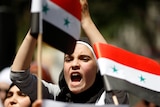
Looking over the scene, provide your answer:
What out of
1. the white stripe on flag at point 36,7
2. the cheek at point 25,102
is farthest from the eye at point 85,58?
the white stripe on flag at point 36,7

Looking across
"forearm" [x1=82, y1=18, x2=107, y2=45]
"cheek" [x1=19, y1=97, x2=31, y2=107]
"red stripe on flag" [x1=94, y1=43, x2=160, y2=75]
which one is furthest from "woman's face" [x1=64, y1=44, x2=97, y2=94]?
"cheek" [x1=19, y1=97, x2=31, y2=107]

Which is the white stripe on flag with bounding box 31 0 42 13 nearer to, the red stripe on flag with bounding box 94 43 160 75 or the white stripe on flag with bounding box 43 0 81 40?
the white stripe on flag with bounding box 43 0 81 40

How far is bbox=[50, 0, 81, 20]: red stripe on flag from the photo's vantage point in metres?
6.38

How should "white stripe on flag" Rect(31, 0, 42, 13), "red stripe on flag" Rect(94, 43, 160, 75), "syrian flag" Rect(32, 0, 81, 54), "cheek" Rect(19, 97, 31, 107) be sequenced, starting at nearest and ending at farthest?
"white stripe on flag" Rect(31, 0, 42, 13) → "syrian flag" Rect(32, 0, 81, 54) → "red stripe on flag" Rect(94, 43, 160, 75) → "cheek" Rect(19, 97, 31, 107)

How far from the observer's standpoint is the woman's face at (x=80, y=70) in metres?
6.70

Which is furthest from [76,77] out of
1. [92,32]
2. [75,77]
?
[92,32]

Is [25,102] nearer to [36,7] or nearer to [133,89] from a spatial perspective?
[133,89]

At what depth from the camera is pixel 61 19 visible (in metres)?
6.32

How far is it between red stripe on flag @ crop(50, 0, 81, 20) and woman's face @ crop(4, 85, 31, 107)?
3.35 feet

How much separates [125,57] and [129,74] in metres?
0.13

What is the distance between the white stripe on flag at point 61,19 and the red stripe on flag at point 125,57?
0.66ft

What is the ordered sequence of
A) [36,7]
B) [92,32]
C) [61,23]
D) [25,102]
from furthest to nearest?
[25,102] < [92,32] < [61,23] < [36,7]

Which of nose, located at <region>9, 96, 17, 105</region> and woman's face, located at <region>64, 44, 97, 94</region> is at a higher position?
woman's face, located at <region>64, 44, 97, 94</region>

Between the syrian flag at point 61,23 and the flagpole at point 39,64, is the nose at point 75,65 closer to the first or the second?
the syrian flag at point 61,23
